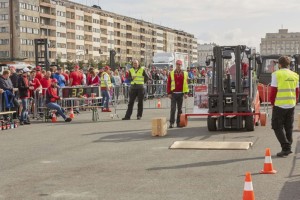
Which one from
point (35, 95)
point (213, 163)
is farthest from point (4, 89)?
point (213, 163)

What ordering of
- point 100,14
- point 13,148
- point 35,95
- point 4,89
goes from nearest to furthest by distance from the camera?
1. point 13,148
2. point 4,89
3. point 35,95
4. point 100,14

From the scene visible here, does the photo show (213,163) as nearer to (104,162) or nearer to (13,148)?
(104,162)

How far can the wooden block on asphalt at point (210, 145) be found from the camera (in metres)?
12.3

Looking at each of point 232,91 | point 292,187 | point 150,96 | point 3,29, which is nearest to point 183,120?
point 232,91

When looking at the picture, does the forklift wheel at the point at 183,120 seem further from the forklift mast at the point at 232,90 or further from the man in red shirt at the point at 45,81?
the man in red shirt at the point at 45,81

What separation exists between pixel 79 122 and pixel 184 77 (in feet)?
14.9

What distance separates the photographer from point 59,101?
22203mm

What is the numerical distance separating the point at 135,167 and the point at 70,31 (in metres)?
129

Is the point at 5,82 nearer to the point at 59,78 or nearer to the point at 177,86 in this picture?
the point at 59,78

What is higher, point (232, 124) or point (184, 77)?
point (184, 77)

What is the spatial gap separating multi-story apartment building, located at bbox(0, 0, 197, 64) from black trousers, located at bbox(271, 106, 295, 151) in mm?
101526

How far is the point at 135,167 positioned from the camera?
999 centimetres

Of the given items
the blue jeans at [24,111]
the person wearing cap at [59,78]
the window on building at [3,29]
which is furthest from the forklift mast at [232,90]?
the window on building at [3,29]

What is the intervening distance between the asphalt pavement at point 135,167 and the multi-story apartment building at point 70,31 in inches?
3859
